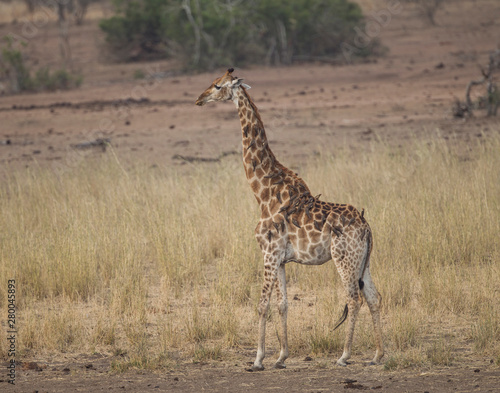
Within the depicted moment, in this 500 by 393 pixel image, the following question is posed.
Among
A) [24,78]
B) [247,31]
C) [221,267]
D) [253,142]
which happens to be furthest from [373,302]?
[247,31]

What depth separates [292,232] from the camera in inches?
218

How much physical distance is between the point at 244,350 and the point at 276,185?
1.50 meters

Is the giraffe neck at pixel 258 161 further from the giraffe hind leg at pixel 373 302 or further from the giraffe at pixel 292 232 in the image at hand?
the giraffe hind leg at pixel 373 302

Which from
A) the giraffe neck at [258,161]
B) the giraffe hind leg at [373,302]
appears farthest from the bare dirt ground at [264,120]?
the giraffe neck at [258,161]

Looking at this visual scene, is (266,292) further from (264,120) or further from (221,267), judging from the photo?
(264,120)

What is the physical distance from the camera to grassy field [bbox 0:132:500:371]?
249 inches

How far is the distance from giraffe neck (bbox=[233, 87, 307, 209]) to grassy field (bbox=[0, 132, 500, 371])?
1313 millimetres

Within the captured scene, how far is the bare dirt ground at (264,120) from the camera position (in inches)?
219

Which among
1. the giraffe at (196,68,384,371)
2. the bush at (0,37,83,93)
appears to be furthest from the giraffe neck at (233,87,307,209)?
the bush at (0,37,83,93)

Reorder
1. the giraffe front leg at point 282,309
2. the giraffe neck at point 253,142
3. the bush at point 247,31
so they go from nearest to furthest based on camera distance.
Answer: the giraffe front leg at point 282,309 → the giraffe neck at point 253,142 → the bush at point 247,31

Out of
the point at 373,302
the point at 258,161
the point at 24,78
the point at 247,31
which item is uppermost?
the point at 247,31

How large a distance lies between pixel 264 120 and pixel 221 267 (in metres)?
9.17

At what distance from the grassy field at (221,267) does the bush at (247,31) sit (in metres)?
13.5

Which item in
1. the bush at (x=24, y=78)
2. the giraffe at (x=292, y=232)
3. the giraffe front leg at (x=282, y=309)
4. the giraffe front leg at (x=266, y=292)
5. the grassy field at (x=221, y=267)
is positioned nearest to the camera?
the giraffe at (x=292, y=232)
